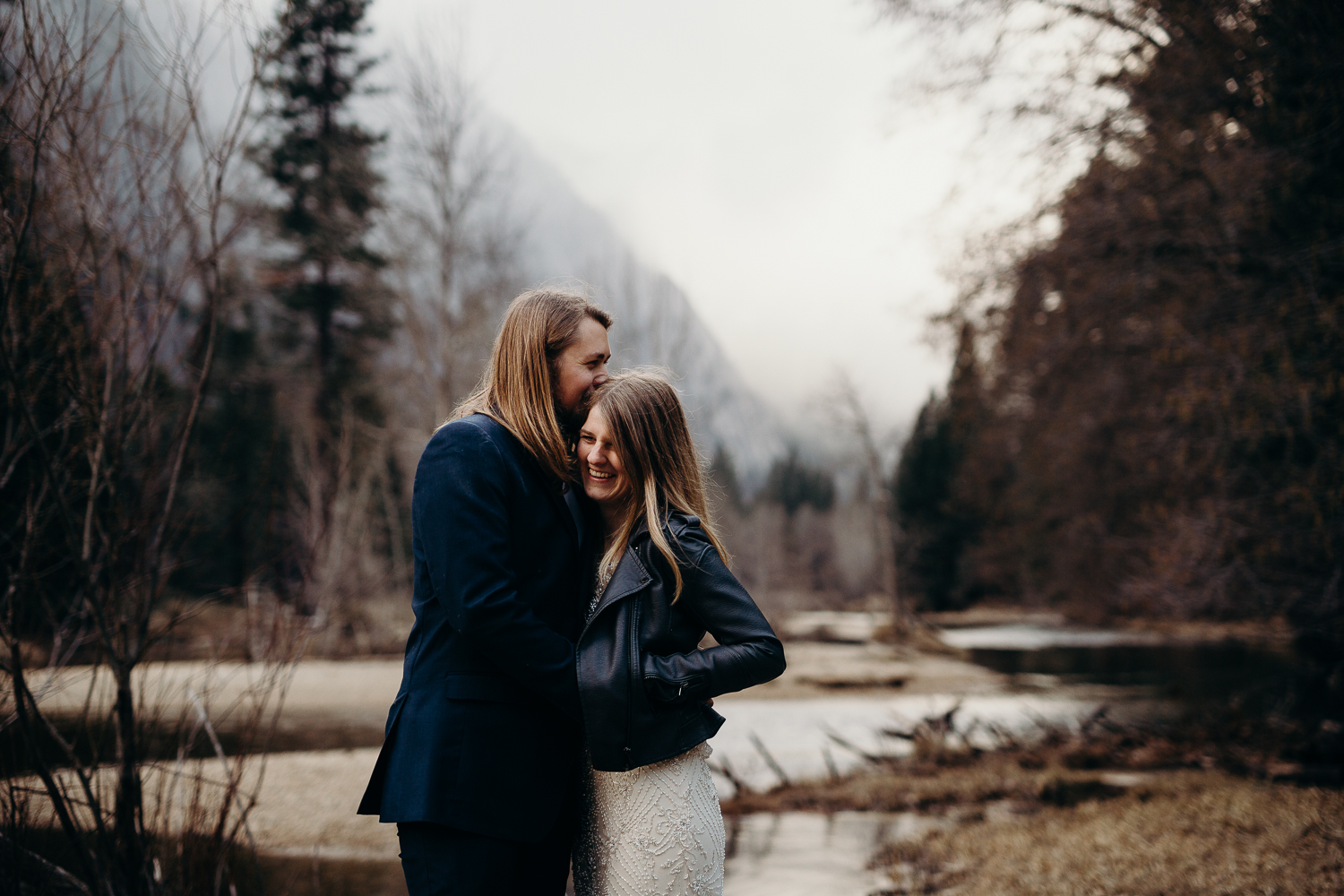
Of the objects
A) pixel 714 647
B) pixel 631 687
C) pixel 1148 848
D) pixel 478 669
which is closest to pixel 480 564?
pixel 478 669

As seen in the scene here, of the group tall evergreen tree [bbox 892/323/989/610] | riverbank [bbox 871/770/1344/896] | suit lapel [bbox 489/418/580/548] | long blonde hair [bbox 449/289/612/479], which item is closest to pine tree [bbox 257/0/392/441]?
riverbank [bbox 871/770/1344/896]

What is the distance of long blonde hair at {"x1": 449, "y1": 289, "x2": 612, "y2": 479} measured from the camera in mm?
2268

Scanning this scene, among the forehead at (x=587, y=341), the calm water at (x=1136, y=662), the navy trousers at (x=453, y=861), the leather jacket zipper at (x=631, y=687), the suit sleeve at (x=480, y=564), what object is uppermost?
the forehead at (x=587, y=341)

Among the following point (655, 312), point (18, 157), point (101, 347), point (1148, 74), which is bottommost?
point (101, 347)

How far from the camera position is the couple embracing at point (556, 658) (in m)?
1.96

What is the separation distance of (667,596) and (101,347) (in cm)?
239

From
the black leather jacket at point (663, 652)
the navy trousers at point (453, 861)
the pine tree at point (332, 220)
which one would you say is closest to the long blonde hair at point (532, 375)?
the black leather jacket at point (663, 652)

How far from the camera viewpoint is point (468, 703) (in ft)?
6.58

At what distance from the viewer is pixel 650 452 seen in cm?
225

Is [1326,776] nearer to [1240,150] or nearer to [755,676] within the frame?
[1240,150]

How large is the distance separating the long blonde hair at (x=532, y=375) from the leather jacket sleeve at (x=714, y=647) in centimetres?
47

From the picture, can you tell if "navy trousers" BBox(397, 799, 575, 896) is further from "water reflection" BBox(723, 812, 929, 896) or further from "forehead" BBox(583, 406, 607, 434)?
"water reflection" BBox(723, 812, 929, 896)

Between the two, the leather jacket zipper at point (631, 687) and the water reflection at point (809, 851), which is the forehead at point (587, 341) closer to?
the leather jacket zipper at point (631, 687)

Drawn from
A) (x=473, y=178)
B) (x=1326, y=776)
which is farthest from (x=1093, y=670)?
(x=473, y=178)
